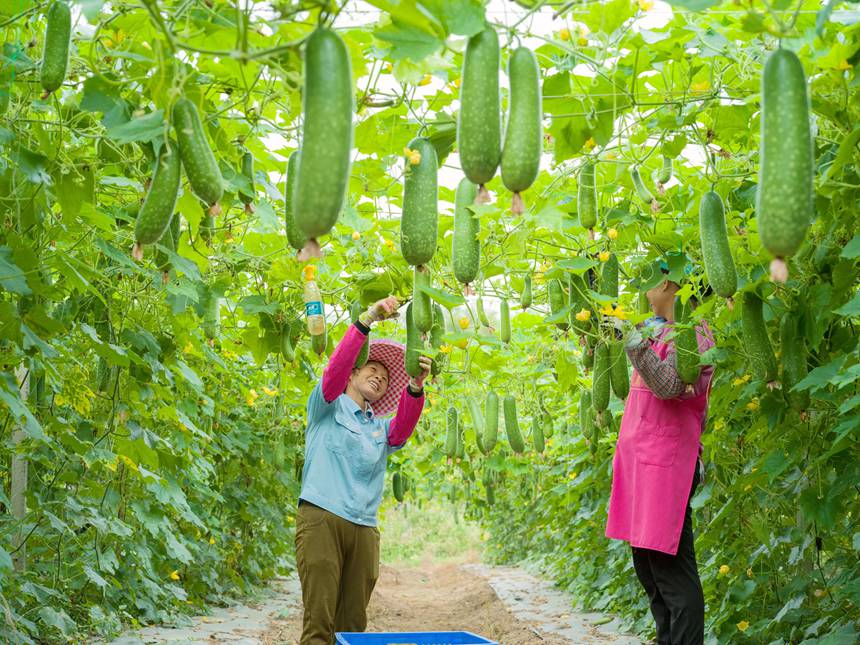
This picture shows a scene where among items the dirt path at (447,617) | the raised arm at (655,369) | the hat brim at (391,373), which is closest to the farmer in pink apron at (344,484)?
the hat brim at (391,373)

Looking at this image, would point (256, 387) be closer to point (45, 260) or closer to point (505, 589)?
point (505, 589)

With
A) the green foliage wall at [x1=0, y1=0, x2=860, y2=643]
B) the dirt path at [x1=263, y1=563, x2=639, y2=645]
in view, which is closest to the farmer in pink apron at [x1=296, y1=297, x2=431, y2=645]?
the green foliage wall at [x1=0, y1=0, x2=860, y2=643]

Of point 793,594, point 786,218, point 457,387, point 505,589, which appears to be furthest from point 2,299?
point 505,589

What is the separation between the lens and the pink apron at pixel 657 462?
4480 millimetres

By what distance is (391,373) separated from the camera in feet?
20.3

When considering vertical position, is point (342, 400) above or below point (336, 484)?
above

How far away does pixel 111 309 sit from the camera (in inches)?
207

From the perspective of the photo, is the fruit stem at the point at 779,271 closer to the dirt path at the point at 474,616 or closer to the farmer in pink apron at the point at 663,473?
the farmer in pink apron at the point at 663,473

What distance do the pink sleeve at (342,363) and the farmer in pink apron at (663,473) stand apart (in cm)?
152

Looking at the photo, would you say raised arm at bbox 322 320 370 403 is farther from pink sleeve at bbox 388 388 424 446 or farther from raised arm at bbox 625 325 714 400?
raised arm at bbox 625 325 714 400

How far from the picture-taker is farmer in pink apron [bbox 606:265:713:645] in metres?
4.44

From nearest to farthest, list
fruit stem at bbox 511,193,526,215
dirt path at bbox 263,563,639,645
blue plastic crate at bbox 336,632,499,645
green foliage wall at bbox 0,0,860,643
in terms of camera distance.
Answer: fruit stem at bbox 511,193,526,215 < green foliage wall at bbox 0,0,860,643 < blue plastic crate at bbox 336,632,499,645 < dirt path at bbox 263,563,639,645

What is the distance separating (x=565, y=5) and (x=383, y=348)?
3874 mm

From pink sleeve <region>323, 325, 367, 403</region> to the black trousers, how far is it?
1.86 meters
